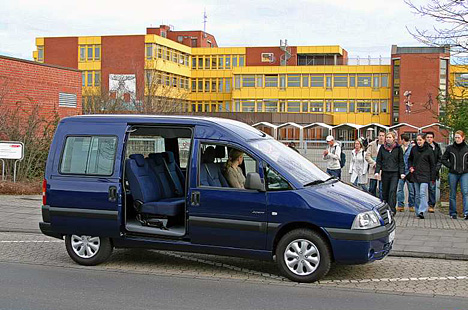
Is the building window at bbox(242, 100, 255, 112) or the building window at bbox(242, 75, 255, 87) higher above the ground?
the building window at bbox(242, 75, 255, 87)

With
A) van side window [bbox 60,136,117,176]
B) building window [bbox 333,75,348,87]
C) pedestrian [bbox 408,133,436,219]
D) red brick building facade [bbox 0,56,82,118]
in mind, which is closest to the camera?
van side window [bbox 60,136,117,176]

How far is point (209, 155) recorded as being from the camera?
27.7 feet

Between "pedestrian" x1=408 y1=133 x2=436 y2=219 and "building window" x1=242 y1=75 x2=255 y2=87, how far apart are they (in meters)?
66.5

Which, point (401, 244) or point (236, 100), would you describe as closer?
point (401, 244)

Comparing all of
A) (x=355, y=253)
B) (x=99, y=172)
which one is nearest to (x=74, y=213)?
(x=99, y=172)

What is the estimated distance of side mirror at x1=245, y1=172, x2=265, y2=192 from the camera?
25.5 feet

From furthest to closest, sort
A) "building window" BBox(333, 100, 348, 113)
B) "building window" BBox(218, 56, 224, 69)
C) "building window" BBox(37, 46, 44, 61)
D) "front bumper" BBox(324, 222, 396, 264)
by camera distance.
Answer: "building window" BBox(218, 56, 224, 69) < "building window" BBox(37, 46, 44, 61) < "building window" BBox(333, 100, 348, 113) < "front bumper" BBox(324, 222, 396, 264)

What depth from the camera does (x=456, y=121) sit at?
56.5 ft

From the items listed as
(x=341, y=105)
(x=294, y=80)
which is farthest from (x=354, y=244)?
(x=294, y=80)

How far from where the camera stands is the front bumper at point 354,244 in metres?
7.51

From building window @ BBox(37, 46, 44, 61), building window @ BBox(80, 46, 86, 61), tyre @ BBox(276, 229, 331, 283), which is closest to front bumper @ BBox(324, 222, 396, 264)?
tyre @ BBox(276, 229, 331, 283)

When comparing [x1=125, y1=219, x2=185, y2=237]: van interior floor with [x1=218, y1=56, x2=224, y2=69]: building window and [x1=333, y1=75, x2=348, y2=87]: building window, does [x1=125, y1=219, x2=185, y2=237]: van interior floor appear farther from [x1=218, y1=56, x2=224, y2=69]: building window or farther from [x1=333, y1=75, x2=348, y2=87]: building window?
[x1=218, y1=56, x2=224, y2=69]: building window

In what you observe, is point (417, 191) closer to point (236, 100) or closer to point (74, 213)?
point (74, 213)

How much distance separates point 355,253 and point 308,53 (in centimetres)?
8107
